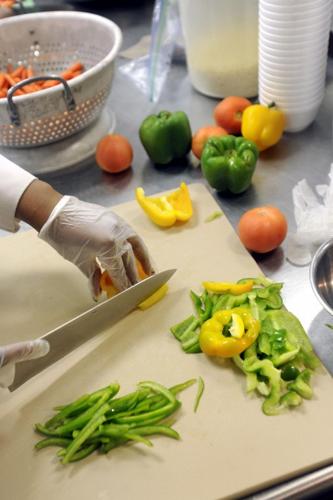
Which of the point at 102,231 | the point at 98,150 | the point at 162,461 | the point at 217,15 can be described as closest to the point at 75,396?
the point at 162,461

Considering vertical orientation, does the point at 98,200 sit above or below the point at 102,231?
below

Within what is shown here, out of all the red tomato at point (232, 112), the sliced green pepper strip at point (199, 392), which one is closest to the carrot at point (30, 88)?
the red tomato at point (232, 112)

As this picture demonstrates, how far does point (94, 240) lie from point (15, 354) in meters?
0.27

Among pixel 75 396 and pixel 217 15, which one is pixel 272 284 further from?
pixel 217 15

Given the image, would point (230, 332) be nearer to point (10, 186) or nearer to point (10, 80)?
point (10, 186)

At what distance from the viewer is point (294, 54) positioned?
1369 millimetres

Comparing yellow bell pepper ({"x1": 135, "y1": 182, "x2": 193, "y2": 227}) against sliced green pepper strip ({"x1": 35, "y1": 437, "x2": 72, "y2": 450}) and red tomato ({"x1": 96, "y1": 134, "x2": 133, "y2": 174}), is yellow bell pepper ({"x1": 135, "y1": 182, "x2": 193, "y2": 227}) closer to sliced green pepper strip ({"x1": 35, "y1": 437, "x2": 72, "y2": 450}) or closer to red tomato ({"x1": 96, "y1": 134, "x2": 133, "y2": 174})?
red tomato ({"x1": 96, "y1": 134, "x2": 133, "y2": 174})

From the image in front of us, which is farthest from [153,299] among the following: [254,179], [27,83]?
[27,83]

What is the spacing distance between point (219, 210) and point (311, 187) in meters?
0.24

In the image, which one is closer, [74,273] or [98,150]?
[74,273]

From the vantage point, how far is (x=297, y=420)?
0.93 m

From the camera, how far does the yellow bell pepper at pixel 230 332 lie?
1.00 meters

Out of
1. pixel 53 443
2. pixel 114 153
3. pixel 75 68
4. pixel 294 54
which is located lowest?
pixel 53 443

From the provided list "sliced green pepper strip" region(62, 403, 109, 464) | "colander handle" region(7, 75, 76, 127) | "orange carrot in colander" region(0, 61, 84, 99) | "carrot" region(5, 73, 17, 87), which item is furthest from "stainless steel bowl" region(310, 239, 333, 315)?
"carrot" region(5, 73, 17, 87)
